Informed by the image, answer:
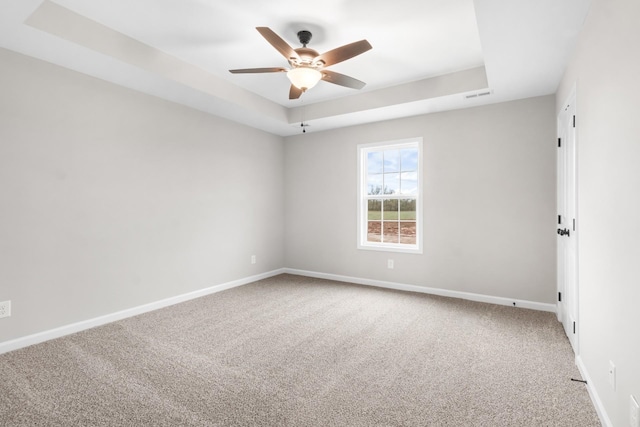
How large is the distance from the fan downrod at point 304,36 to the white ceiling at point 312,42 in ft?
0.14

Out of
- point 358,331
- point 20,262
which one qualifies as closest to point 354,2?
point 358,331

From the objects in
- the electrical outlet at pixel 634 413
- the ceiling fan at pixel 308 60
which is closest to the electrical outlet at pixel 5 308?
the ceiling fan at pixel 308 60

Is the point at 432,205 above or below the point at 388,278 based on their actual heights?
above

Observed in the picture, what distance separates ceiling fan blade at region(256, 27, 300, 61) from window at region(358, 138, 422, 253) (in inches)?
96.7

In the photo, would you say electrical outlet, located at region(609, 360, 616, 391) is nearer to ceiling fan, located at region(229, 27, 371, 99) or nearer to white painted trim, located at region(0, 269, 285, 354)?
ceiling fan, located at region(229, 27, 371, 99)

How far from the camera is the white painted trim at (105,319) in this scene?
2736mm

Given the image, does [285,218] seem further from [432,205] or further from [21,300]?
[21,300]

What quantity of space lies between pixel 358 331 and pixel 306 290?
1601 mm

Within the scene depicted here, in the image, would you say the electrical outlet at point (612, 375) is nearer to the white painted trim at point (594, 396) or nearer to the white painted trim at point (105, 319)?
the white painted trim at point (594, 396)

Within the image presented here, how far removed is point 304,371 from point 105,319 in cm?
227

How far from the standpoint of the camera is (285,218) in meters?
5.83

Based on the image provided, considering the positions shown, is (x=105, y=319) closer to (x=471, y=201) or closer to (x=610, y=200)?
(x=610, y=200)

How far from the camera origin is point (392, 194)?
491cm

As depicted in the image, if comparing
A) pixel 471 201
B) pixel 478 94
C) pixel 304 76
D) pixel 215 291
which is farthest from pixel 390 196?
pixel 215 291
